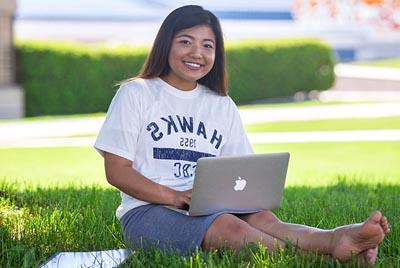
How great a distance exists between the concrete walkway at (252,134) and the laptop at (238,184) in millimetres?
7763

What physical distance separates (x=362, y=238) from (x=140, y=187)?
1.01m

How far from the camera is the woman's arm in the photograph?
420cm

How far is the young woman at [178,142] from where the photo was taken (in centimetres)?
412

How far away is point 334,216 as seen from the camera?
205 inches

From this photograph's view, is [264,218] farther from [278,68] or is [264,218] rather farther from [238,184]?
[278,68]

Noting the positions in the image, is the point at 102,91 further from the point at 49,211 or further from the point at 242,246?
the point at 242,246

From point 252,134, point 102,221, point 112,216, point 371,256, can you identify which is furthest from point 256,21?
point 371,256

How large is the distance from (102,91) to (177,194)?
1351 centimetres

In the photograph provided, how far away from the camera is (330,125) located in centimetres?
1440

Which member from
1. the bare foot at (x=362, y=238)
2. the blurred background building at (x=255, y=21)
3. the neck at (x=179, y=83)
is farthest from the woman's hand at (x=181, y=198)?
the blurred background building at (x=255, y=21)

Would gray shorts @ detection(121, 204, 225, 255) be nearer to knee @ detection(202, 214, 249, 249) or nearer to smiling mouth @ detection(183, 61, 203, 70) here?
knee @ detection(202, 214, 249, 249)

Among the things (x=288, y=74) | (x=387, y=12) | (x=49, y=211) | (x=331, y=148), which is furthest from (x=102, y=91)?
(x=387, y=12)

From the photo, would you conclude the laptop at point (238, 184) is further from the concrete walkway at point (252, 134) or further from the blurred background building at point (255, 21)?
the blurred background building at point (255, 21)

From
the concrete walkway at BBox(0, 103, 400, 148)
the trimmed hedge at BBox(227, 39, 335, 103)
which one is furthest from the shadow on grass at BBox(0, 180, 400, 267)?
the trimmed hedge at BBox(227, 39, 335, 103)
